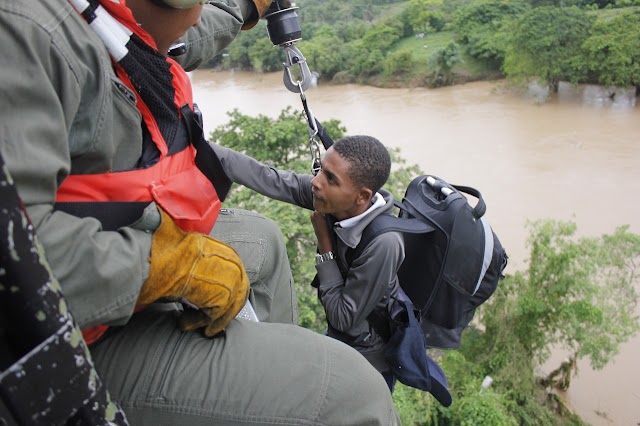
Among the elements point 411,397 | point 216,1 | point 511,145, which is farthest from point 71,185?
point 511,145

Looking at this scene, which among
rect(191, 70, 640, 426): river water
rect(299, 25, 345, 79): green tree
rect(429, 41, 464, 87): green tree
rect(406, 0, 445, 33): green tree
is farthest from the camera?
rect(406, 0, 445, 33): green tree

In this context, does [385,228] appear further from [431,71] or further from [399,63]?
[399,63]

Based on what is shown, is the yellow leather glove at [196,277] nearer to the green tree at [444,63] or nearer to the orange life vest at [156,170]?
the orange life vest at [156,170]

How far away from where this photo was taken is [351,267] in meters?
1.96

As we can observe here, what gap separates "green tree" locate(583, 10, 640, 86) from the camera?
15188 millimetres

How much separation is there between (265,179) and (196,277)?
0.99m

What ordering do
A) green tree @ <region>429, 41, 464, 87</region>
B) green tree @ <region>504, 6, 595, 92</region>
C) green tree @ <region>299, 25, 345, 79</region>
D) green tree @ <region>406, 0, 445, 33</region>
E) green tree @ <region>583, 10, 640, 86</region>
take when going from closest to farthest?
1. green tree @ <region>583, 10, 640, 86</region>
2. green tree @ <region>504, 6, 595, 92</region>
3. green tree @ <region>429, 41, 464, 87</region>
4. green tree @ <region>299, 25, 345, 79</region>
5. green tree @ <region>406, 0, 445, 33</region>

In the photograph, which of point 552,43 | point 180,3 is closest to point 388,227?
point 180,3

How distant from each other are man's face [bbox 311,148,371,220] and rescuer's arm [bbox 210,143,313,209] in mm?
132

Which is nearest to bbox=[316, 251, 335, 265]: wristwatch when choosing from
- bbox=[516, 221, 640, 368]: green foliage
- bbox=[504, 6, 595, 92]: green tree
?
bbox=[516, 221, 640, 368]: green foliage

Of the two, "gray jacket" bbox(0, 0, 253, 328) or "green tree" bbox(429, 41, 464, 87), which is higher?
"gray jacket" bbox(0, 0, 253, 328)

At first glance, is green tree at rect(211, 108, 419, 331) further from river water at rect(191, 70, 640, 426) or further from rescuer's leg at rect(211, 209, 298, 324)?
river water at rect(191, 70, 640, 426)

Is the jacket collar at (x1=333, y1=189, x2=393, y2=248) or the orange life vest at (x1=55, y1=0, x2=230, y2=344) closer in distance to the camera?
the orange life vest at (x1=55, y1=0, x2=230, y2=344)

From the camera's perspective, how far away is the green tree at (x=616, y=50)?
15.2 metres
